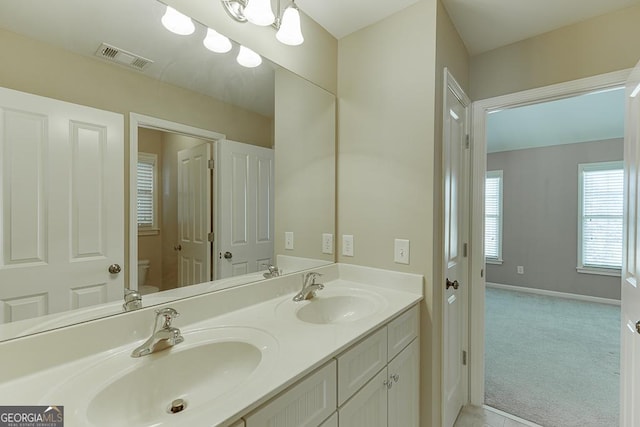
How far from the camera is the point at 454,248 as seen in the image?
178cm

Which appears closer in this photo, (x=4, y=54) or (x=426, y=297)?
(x=4, y=54)

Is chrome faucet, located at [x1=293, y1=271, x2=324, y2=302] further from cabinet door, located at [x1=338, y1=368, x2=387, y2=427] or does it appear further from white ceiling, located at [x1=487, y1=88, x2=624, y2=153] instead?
white ceiling, located at [x1=487, y1=88, x2=624, y2=153]

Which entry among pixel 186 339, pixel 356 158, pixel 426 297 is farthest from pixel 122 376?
pixel 356 158

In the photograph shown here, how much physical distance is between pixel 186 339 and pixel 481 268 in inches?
74.6

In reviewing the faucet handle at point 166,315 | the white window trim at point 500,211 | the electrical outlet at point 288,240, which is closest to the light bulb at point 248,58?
the electrical outlet at point 288,240

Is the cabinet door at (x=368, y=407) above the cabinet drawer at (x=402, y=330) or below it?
below

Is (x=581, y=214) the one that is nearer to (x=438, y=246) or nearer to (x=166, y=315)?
(x=438, y=246)

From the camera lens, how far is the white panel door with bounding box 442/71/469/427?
62.9 inches

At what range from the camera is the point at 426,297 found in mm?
1483

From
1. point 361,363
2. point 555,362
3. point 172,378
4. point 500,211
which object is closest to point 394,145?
point 361,363

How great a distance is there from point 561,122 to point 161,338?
4.78 metres

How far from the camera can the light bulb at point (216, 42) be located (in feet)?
3.92

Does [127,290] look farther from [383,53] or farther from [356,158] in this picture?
[383,53]

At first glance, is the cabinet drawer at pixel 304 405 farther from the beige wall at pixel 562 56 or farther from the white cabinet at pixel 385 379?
the beige wall at pixel 562 56
